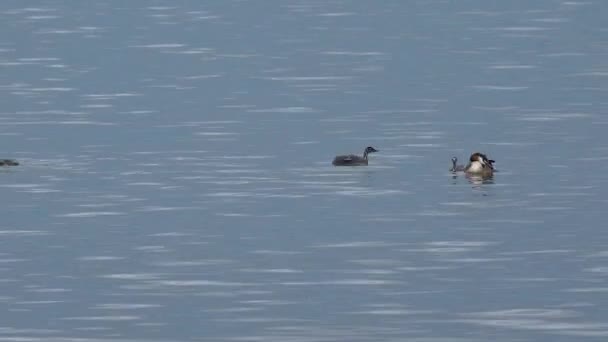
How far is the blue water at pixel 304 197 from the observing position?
2533 centimetres

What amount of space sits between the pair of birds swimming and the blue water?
201 millimetres

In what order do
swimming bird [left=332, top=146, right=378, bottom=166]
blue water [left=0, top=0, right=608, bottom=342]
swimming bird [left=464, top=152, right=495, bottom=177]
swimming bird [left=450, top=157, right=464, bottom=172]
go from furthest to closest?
1. swimming bird [left=332, top=146, right=378, bottom=166]
2. swimming bird [left=450, top=157, right=464, bottom=172]
3. swimming bird [left=464, top=152, right=495, bottom=177]
4. blue water [left=0, top=0, right=608, bottom=342]

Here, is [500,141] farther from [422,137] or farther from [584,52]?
[584,52]

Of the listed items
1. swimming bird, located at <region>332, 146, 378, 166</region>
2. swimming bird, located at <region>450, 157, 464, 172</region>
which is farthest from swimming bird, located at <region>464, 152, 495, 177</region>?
swimming bird, located at <region>332, 146, 378, 166</region>

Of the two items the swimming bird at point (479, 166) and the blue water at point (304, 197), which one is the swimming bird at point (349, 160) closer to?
the blue water at point (304, 197)

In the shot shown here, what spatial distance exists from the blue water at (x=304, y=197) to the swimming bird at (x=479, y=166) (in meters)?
0.23

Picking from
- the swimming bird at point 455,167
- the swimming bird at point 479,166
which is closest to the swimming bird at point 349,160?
the swimming bird at point 455,167

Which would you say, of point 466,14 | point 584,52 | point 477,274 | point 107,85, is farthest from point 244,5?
point 477,274

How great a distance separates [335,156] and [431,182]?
400cm

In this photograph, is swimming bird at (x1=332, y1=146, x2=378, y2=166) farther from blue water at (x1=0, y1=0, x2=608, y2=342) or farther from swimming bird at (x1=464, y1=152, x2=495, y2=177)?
swimming bird at (x1=464, y1=152, x2=495, y2=177)

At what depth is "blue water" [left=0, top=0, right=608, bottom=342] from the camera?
997 inches

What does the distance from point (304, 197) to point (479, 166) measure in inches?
148

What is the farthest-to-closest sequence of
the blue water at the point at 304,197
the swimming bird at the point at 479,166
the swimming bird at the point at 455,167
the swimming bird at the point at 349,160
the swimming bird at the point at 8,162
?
the swimming bird at the point at 8,162, the swimming bird at the point at 349,160, the swimming bird at the point at 455,167, the swimming bird at the point at 479,166, the blue water at the point at 304,197

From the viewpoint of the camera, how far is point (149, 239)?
30656 mm
